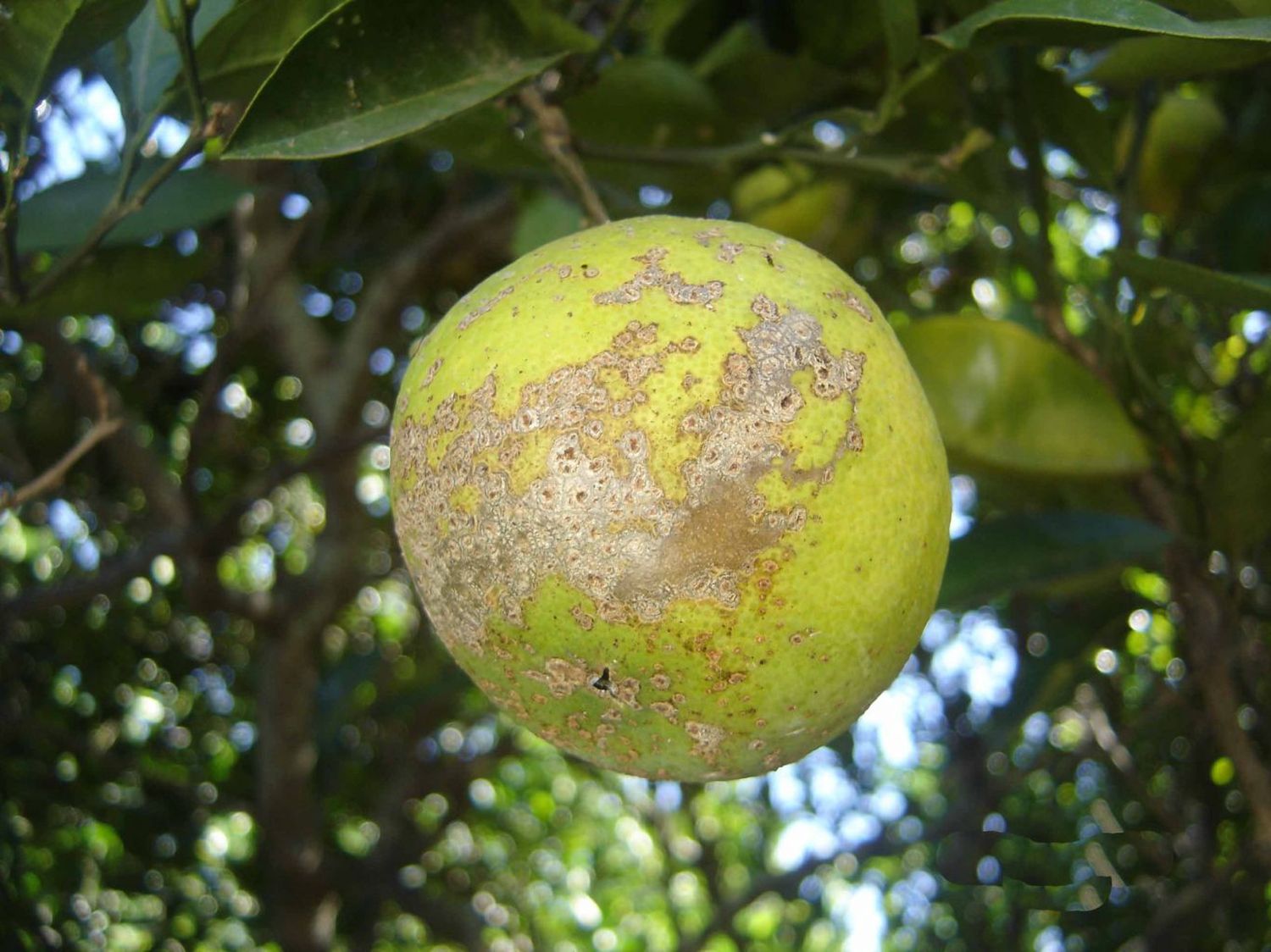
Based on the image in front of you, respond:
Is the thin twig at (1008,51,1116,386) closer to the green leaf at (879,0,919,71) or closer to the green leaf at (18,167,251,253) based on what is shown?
the green leaf at (879,0,919,71)

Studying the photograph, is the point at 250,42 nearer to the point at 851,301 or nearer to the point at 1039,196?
the point at 851,301

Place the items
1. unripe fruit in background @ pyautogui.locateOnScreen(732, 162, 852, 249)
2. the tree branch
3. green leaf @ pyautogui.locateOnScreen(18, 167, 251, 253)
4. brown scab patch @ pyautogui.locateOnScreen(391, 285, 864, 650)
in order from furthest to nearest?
unripe fruit in background @ pyautogui.locateOnScreen(732, 162, 852, 249) → the tree branch → green leaf @ pyautogui.locateOnScreen(18, 167, 251, 253) → brown scab patch @ pyautogui.locateOnScreen(391, 285, 864, 650)

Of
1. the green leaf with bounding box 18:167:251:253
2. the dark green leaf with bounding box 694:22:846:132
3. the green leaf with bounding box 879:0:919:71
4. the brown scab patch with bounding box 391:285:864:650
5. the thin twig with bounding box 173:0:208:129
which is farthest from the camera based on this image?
the dark green leaf with bounding box 694:22:846:132

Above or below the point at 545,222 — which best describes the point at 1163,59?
above

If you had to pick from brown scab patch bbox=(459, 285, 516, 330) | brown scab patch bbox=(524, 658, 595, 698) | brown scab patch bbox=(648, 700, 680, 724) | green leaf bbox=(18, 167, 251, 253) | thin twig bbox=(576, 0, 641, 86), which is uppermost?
thin twig bbox=(576, 0, 641, 86)

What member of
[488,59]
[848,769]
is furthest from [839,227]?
[848,769]

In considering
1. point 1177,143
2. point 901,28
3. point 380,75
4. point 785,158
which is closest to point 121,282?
point 380,75

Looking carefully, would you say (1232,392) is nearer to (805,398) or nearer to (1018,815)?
(1018,815)

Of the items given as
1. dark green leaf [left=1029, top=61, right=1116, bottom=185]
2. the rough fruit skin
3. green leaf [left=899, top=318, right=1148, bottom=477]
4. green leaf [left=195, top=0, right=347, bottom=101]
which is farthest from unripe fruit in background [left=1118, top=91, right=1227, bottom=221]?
green leaf [left=195, top=0, right=347, bottom=101]
